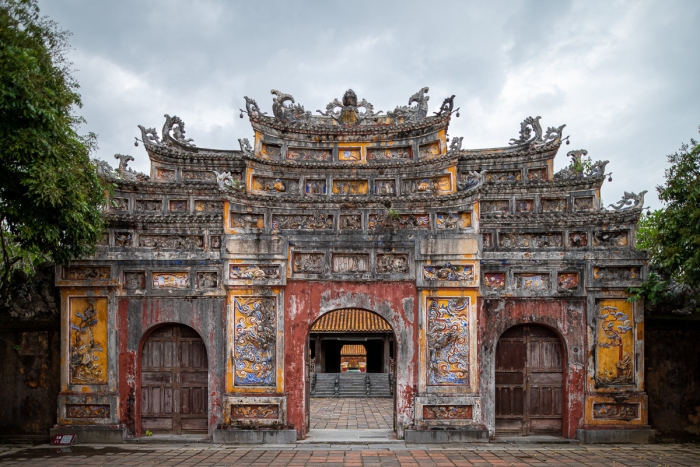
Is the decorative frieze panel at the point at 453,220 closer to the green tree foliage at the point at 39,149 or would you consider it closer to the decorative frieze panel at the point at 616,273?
the decorative frieze panel at the point at 616,273

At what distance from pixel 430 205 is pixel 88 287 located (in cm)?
761

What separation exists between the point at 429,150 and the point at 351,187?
Answer: 7.81ft

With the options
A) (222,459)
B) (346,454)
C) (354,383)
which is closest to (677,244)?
(346,454)

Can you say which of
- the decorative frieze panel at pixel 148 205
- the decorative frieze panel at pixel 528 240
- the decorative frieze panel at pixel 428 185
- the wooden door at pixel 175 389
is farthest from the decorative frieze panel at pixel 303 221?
the decorative frieze panel at pixel 148 205

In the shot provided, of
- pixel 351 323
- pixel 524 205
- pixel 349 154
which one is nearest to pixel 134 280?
pixel 349 154

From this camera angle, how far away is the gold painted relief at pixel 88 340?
39.8 feet

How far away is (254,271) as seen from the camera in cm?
1226

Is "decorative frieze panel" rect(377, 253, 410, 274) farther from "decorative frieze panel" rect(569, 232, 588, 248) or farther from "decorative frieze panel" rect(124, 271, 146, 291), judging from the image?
"decorative frieze panel" rect(124, 271, 146, 291)

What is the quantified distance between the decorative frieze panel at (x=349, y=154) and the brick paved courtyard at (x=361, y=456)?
7230 mm

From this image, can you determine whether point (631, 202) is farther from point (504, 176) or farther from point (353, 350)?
point (353, 350)

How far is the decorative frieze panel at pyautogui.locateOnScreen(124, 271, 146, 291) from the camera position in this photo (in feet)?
40.5

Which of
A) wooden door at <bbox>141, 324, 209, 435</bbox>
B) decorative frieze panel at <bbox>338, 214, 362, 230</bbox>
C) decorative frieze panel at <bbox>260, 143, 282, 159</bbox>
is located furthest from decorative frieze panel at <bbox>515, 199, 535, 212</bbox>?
wooden door at <bbox>141, 324, 209, 435</bbox>

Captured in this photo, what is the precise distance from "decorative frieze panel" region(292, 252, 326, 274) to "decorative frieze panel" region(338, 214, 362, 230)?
33.1 inches

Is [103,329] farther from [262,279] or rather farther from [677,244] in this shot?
[677,244]
